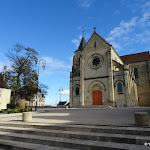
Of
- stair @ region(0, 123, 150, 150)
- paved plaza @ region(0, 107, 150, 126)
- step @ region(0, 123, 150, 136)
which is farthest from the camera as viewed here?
paved plaza @ region(0, 107, 150, 126)

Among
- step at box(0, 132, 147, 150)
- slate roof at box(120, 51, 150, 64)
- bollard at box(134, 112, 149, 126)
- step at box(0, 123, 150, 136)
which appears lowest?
step at box(0, 132, 147, 150)

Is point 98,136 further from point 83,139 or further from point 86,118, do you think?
point 86,118

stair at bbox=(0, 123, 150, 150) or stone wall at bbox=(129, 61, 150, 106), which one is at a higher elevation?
stone wall at bbox=(129, 61, 150, 106)

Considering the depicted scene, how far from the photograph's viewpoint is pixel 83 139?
15.9ft

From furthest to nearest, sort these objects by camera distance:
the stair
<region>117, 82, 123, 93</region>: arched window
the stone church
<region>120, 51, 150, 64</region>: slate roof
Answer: <region>120, 51, 150, 64</region>: slate roof, <region>117, 82, 123, 93</region>: arched window, the stone church, the stair

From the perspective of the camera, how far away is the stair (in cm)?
416

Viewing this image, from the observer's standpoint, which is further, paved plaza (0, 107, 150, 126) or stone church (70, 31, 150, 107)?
stone church (70, 31, 150, 107)

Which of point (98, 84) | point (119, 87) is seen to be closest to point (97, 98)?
point (98, 84)

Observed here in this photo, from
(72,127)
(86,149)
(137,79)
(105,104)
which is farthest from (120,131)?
(137,79)

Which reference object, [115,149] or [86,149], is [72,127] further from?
[115,149]

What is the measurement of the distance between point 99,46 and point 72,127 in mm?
24172

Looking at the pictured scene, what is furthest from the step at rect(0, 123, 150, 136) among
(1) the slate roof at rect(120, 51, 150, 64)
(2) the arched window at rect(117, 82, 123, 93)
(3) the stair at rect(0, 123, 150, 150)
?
(1) the slate roof at rect(120, 51, 150, 64)

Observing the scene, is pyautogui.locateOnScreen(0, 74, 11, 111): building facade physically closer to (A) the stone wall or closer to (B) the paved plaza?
(B) the paved plaza

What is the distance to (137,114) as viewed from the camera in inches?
222
